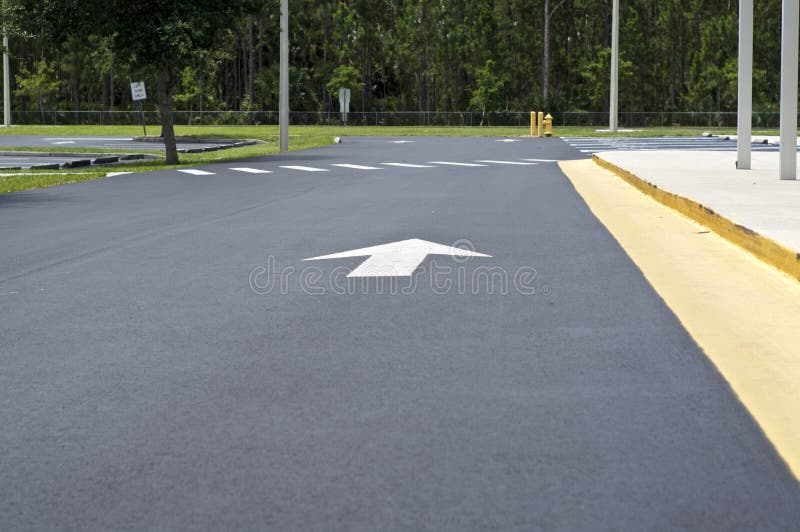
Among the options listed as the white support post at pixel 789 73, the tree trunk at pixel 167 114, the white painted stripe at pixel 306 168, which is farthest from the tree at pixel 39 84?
the white support post at pixel 789 73

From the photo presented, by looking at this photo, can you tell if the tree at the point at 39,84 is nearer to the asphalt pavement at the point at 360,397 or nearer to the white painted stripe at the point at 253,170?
the white painted stripe at the point at 253,170

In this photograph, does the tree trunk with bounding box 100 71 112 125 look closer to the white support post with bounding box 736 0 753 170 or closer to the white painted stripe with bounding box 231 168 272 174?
the white painted stripe with bounding box 231 168 272 174

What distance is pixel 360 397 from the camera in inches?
244

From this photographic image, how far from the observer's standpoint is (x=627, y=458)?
5.12m

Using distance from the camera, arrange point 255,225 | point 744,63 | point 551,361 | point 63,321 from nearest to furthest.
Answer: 1. point 551,361
2. point 63,321
3. point 255,225
4. point 744,63

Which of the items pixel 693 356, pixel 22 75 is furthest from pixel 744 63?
pixel 22 75

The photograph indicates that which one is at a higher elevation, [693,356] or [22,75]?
[22,75]

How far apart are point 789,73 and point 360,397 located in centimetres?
1478

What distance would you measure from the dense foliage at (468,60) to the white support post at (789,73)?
197 feet

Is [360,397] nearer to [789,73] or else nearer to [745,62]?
[789,73]

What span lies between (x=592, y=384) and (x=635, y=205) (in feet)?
38.6

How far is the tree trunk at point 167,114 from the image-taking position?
3306 centimetres

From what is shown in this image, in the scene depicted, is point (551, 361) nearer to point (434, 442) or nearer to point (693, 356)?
point (693, 356)

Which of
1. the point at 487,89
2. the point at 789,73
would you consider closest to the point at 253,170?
the point at 789,73
